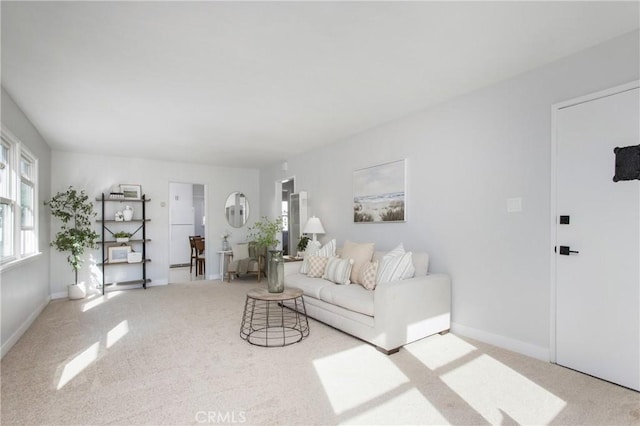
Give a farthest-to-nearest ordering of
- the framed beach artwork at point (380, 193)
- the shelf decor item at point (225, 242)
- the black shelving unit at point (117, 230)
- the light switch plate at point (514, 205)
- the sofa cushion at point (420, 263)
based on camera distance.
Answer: the shelf decor item at point (225, 242)
the black shelving unit at point (117, 230)
the framed beach artwork at point (380, 193)
the sofa cushion at point (420, 263)
the light switch plate at point (514, 205)

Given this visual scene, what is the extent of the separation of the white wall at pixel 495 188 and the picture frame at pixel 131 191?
4.70 meters

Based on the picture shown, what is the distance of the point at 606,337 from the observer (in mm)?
2441

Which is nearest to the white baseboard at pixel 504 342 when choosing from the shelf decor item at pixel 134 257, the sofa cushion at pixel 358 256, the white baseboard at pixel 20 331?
the sofa cushion at pixel 358 256

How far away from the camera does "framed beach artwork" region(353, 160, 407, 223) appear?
4074 millimetres

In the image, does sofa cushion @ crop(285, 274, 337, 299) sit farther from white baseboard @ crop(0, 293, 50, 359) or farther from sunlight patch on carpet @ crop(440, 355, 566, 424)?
white baseboard @ crop(0, 293, 50, 359)

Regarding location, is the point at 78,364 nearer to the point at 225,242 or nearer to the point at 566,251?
the point at 566,251

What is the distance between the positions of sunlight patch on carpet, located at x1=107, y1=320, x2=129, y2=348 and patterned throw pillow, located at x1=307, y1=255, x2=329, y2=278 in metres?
2.15

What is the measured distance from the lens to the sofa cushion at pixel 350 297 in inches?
124

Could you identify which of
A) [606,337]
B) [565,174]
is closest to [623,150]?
[565,174]

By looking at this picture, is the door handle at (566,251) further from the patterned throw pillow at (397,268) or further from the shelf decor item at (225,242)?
the shelf decor item at (225,242)

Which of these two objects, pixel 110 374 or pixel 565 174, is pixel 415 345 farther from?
pixel 110 374

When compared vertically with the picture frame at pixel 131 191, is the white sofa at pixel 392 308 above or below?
below

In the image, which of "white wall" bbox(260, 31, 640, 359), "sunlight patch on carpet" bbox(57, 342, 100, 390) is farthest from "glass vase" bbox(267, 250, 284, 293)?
"sunlight patch on carpet" bbox(57, 342, 100, 390)

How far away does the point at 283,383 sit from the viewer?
241 centimetres
